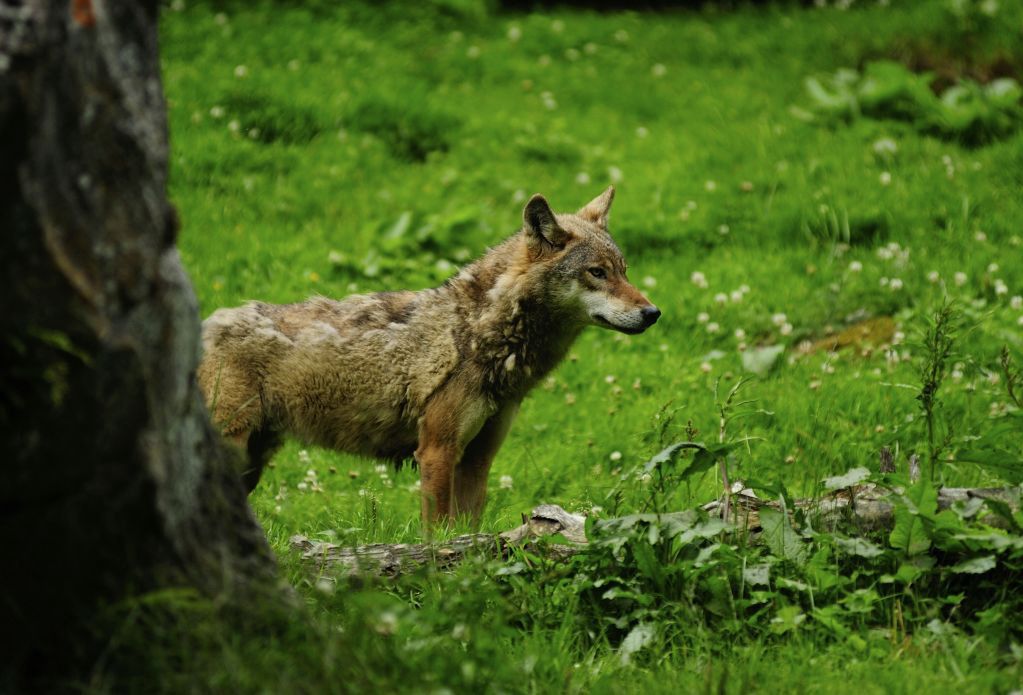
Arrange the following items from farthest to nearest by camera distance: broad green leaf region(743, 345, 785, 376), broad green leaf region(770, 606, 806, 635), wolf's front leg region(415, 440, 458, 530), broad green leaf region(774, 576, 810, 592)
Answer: broad green leaf region(743, 345, 785, 376) → wolf's front leg region(415, 440, 458, 530) → broad green leaf region(774, 576, 810, 592) → broad green leaf region(770, 606, 806, 635)

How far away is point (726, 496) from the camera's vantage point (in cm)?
454

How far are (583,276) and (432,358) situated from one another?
2.96ft

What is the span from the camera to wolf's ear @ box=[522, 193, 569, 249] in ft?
19.9

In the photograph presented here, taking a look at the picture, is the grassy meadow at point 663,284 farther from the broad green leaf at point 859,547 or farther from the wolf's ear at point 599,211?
the wolf's ear at point 599,211

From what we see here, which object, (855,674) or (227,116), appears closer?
(855,674)

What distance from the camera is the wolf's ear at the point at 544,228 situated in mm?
6059

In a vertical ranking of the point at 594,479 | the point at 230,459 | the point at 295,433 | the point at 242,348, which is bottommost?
the point at 594,479

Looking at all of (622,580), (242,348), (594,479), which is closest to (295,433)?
(242,348)

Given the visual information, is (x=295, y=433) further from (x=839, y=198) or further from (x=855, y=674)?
(x=839, y=198)

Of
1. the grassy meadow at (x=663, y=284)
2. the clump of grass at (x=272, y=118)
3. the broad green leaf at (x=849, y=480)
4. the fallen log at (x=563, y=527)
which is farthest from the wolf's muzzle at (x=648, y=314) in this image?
the clump of grass at (x=272, y=118)

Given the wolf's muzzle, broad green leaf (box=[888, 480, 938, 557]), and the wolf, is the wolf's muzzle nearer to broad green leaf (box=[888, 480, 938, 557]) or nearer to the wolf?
the wolf

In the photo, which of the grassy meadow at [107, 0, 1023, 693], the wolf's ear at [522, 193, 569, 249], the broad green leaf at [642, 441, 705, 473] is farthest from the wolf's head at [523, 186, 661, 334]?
the broad green leaf at [642, 441, 705, 473]

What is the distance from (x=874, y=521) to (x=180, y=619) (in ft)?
9.15

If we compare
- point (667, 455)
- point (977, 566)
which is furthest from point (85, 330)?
point (977, 566)
